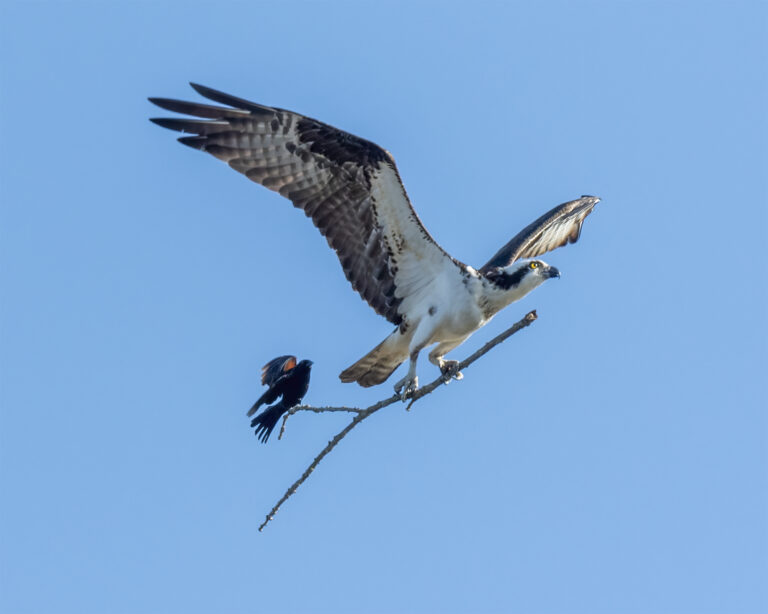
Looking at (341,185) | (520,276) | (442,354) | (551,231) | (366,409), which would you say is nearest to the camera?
(366,409)

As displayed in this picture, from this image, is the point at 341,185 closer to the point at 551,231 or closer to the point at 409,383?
the point at 409,383

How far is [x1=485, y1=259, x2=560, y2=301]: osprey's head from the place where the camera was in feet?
30.9

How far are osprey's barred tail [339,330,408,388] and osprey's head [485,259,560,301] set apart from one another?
3.69 feet

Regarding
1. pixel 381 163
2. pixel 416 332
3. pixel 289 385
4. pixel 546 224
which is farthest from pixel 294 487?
pixel 546 224

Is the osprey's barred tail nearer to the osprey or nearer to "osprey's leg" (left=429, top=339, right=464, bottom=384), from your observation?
the osprey

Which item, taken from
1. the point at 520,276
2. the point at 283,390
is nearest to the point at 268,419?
the point at 283,390

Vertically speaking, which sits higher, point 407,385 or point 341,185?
point 341,185

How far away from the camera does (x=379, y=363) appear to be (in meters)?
10.0

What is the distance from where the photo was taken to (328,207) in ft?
32.3

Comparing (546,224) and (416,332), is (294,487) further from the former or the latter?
(546,224)

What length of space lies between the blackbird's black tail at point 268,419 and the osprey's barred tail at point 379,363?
0.97m

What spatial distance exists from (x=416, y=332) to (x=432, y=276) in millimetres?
632

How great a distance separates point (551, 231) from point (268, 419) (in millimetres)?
4754

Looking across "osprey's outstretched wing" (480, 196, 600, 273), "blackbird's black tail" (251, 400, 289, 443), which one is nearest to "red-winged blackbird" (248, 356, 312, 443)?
"blackbird's black tail" (251, 400, 289, 443)
